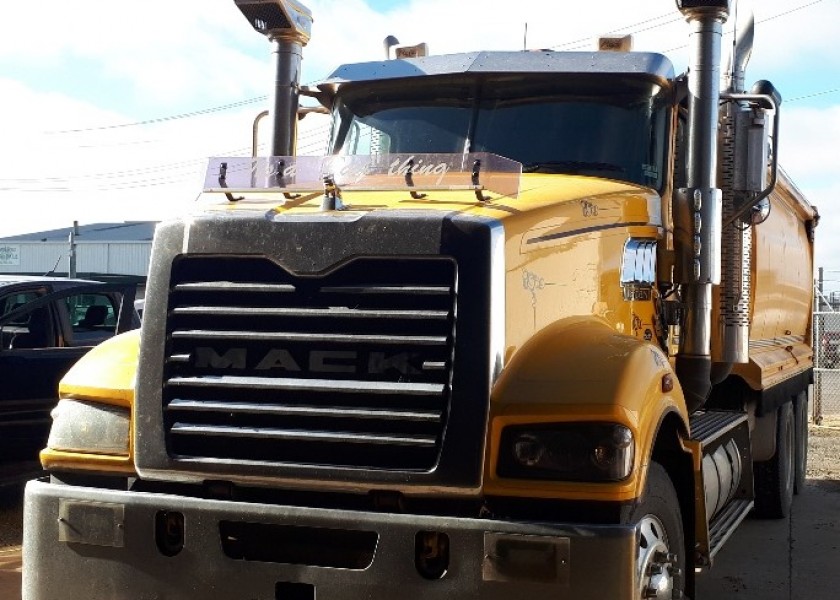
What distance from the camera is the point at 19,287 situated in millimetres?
8039

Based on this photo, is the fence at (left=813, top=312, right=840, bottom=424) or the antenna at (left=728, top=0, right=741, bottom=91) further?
the fence at (left=813, top=312, right=840, bottom=424)

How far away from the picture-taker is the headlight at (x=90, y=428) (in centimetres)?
414

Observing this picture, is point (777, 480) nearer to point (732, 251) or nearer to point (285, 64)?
point (732, 251)

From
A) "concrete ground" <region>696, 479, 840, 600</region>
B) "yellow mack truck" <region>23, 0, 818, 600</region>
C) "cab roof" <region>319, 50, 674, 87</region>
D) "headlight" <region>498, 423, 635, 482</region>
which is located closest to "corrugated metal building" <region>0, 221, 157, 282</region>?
"concrete ground" <region>696, 479, 840, 600</region>

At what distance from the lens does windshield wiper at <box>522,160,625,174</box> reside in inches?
209

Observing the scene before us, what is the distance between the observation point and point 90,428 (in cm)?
420

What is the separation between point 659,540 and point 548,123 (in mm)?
2277

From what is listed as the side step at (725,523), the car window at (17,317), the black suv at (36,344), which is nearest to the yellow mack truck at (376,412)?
A: the side step at (725,523)

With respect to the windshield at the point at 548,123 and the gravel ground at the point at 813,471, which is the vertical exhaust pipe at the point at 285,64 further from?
the gravel ground at the point at 813,471

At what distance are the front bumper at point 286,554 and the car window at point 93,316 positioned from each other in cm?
449

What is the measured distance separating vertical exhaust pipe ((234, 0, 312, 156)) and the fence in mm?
11251

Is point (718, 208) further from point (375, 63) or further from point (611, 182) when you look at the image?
point (375, 63)

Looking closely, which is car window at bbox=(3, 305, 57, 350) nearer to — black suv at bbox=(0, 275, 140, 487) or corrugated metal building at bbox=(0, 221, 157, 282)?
black suv at bbox=(0, 275, 140, 487)

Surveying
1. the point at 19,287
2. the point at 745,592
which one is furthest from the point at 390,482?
the point at 19,287
